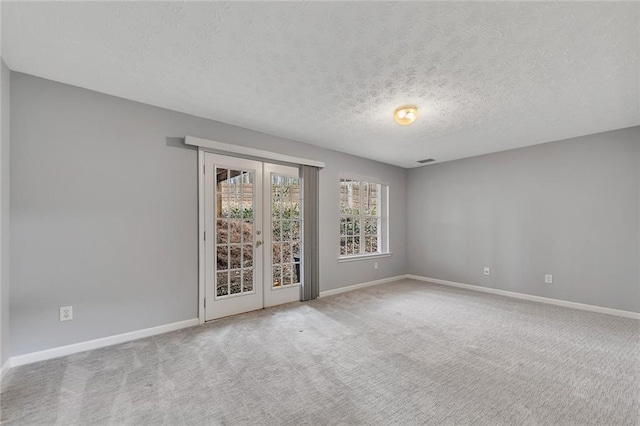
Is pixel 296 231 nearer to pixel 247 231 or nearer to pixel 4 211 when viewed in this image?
pixel 247 231

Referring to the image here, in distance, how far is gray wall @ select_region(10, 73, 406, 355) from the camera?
7.77 feet

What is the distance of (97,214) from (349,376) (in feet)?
9.14

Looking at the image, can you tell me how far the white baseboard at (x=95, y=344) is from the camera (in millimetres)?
2318

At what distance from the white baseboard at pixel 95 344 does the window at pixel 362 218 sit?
2.76 meters

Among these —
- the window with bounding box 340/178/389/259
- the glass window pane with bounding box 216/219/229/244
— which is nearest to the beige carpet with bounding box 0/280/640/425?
the glass window pane with bounding box 216/219/229/244

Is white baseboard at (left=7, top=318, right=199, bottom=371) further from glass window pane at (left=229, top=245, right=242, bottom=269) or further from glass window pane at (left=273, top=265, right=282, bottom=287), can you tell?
glass window pane at (left=273, top=265, right=282, bottom=287)

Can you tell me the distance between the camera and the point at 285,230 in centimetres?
415

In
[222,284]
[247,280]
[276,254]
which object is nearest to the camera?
[222,284]

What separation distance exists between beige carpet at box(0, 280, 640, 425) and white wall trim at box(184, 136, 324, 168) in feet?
6.98

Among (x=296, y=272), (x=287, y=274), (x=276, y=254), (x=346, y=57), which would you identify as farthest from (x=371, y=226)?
(x=346, y=57)

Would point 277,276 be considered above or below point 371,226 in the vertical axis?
below

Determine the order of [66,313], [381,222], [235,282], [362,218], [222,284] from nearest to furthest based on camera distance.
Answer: [66,313] < [222,284] < [235,282] < [362,218] < [381,222]

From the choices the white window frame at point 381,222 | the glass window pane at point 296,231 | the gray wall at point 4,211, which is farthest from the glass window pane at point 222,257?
the white window frame at point 381,222

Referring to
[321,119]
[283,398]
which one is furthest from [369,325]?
[321,119]
